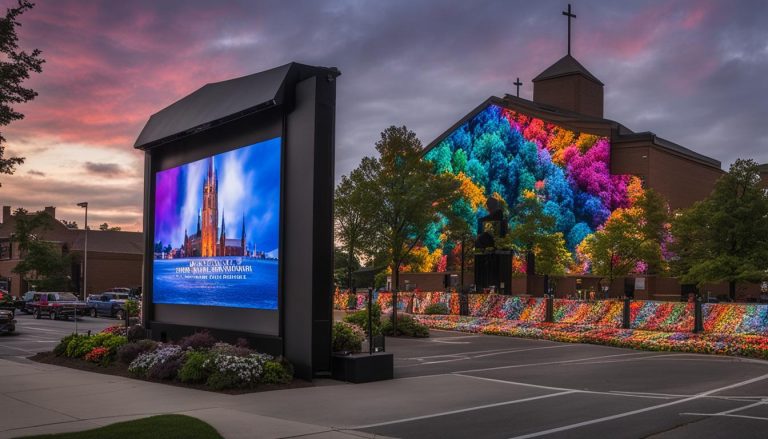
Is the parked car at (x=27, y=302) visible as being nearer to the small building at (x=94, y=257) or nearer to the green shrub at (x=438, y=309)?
the small building at (x=94, y=257)

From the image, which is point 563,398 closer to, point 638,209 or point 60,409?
point 60,409

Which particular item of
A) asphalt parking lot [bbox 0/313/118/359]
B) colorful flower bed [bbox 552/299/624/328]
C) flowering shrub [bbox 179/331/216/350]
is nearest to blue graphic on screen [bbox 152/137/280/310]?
flowering shrub [bbox 179/331/216/350]

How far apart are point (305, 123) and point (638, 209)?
4390 centimetres

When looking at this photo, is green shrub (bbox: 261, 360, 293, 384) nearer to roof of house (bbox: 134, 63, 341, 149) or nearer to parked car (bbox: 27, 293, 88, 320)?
roof of house (bbox: 134, 63, 341, 149)

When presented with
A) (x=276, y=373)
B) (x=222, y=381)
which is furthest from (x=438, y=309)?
(x=222, y=381)

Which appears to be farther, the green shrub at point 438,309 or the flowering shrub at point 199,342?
the green shrub at point 438,309

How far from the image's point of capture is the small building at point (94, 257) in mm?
79625

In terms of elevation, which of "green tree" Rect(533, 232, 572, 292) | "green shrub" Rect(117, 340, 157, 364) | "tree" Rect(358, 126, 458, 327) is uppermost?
"tree" Rect(358, 126, 458, 327)

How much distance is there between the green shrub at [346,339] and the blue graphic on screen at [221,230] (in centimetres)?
171

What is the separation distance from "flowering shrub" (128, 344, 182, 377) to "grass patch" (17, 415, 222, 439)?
5541 millimetres

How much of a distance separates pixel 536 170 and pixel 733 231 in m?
32.3

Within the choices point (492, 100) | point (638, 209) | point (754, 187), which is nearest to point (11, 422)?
point (754, 187)

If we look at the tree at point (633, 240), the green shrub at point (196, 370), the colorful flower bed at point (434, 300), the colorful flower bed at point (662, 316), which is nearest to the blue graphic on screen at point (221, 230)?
the green shrub at point (196, 370)

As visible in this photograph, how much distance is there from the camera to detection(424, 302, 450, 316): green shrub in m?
37.5
